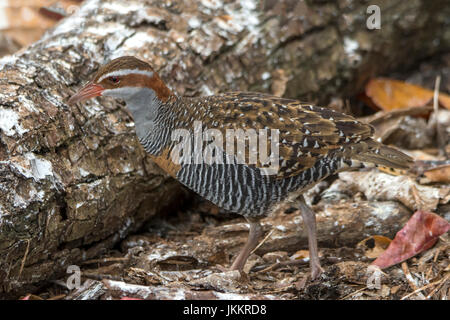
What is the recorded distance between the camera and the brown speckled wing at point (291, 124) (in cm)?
397

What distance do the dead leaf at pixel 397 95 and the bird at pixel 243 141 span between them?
207 centimetres

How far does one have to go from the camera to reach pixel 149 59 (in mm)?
4957

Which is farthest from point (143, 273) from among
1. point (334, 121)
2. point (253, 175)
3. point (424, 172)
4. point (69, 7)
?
point (69, 7)

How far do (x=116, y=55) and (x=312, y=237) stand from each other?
225 centimetres

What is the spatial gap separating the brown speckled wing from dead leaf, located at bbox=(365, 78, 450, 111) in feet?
6.85

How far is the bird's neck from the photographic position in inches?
164

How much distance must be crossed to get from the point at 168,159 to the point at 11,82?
130cm

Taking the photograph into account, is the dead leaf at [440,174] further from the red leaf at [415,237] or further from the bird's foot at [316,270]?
the bird's foot at [316,270]

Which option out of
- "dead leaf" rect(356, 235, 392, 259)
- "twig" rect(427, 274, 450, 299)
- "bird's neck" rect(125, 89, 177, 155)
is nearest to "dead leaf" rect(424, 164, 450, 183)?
"dead leaf" rect(356, 235, 392, 259)

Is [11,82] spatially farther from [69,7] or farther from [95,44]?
[69,7]

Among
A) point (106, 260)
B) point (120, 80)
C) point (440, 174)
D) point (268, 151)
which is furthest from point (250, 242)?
point (440, 174)

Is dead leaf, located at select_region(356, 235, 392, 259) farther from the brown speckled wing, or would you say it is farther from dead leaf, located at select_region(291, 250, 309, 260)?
the brown speckled wing

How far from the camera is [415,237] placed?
420 cm

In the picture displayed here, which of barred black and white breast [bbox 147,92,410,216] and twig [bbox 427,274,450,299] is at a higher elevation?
barred black and white breast [bbox 147,92,410,216]
